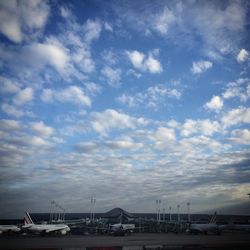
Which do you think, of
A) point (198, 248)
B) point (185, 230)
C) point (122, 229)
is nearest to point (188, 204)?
point (185, 230)

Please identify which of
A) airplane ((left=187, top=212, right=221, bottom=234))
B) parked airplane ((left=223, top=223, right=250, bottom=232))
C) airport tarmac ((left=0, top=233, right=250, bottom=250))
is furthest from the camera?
parked airplane ((left=223, top=223, right=250, bottom=232))

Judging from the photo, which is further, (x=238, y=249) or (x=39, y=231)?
(x=39, y=231)

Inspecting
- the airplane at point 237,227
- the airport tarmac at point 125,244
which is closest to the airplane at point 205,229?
the airplane at point 237,227

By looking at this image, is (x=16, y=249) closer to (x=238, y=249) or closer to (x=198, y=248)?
(x=198, y=248)

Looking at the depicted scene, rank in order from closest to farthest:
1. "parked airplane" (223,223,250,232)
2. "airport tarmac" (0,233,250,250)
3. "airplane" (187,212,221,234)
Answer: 1. "airport tarmac" (0,233,250,250)
2. "airplane" (187,212,221,234)
3. "parked airplane" (223,223,250,232)

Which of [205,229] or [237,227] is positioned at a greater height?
[205,229]

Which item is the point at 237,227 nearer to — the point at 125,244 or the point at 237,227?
the point at 237,227

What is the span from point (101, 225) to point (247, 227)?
58.9 metres

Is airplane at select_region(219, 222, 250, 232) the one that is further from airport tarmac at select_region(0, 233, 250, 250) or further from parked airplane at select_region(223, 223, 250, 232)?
airport tarmac at select_region(0, 233, 250, 250)

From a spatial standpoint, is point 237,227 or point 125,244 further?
point 237,227

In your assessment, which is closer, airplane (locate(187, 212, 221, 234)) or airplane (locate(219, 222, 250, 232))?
airplane (locate(187, 212, 221, 234))

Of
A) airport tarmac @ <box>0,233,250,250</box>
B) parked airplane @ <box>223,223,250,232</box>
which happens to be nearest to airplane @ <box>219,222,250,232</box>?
parked airplane @ <box>223,223,250,232</box>

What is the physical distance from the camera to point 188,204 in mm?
163625

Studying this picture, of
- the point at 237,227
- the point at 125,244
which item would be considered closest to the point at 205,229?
the point at 237,227
